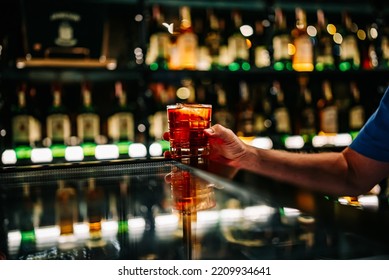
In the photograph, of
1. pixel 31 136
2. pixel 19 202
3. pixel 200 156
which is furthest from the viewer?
pixel 31 136

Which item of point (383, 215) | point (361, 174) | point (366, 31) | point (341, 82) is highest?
point (366, 31)

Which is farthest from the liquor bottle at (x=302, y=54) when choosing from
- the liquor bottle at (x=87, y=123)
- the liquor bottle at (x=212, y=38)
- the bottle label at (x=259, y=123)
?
the liquor bottle at (x=87, y=123)

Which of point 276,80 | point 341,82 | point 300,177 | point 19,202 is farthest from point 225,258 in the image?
point 341,82

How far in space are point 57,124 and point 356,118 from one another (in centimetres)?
169

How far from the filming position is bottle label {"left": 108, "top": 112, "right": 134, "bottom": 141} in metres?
2.31

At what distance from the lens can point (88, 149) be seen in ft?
7.23

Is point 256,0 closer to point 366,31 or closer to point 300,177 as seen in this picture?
point 366,31

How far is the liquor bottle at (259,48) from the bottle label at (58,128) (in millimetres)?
1095

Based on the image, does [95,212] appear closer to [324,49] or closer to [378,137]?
[378,137]

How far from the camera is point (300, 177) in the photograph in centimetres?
127

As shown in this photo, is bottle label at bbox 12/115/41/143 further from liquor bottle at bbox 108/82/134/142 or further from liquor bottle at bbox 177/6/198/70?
liquor bottle at bbox 177/6/198/70

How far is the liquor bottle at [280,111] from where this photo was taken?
2.57m

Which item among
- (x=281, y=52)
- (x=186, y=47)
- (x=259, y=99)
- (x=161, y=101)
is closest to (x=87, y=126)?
(x=161, y=101)

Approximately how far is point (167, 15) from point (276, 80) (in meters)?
0.70
